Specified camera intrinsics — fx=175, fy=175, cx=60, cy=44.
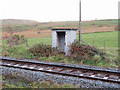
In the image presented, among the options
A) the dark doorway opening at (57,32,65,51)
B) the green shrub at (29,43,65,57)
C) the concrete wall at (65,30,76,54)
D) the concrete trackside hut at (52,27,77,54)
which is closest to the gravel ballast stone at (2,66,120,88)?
the green shrub at (29,43,65,57)

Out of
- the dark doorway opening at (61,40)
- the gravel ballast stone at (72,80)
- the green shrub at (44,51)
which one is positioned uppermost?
the dark doorway opening at (61,40)

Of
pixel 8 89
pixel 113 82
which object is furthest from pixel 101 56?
pixel 8 89

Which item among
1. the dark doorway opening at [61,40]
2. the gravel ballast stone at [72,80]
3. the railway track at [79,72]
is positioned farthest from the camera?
the dark doorway opening at [61,40]

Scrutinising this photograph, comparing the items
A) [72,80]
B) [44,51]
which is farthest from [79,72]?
[44,51]

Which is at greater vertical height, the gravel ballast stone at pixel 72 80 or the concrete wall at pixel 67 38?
the concrete wall at pixel 67 38

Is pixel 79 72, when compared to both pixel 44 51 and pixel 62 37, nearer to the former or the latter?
pixel 44 51

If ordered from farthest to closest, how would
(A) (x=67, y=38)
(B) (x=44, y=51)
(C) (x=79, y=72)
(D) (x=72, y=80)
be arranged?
(B) (x=44, y=51)
(A) (x=67, y=38)
(C) (x=79, y=72)
(D) (x=72, y=80)

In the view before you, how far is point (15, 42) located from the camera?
19.4 m

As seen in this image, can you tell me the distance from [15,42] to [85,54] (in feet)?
31.5

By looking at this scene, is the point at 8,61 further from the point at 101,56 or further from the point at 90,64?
the point at 101,56

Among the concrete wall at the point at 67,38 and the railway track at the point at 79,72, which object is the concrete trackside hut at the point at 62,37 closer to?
the concrete wall at the point at 67,38

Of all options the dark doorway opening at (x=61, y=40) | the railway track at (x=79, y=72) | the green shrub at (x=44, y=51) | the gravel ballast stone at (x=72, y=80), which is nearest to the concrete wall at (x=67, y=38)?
the green shrub at (x=44, y=51)

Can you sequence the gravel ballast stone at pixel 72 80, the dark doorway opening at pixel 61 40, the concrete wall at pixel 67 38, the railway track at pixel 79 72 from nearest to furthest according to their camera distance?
the gravel ballast stone at pixel 72 80
the railway track at pixel 79 72
the concrete wall at pixel 67 38
the dark doorway opening at pixel 61 40

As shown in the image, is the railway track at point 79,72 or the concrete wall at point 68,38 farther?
the concrete wall at point 68,38
